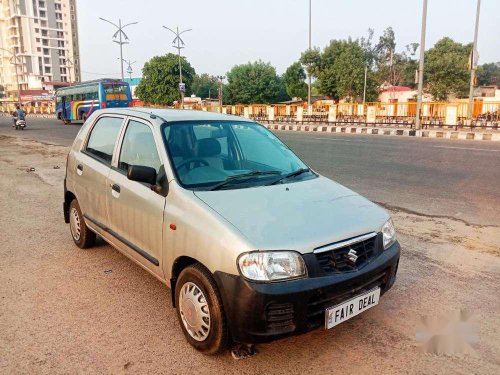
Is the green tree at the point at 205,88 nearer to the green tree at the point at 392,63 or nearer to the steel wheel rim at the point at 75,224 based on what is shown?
the green tree at the point at 392,63

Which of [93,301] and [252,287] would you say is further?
[93,301]

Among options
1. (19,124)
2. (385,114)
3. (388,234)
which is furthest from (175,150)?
(19,124)

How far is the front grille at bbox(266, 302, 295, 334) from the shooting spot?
7.39ft

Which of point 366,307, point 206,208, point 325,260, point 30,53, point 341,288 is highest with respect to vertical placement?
point 30,53

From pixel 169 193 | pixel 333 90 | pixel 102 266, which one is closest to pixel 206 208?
pixel 169 193

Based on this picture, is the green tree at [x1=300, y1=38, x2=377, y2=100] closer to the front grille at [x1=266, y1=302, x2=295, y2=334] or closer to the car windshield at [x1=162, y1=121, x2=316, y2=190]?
the car windshield at [x1=162, y1=121, x2=316, y2=190]

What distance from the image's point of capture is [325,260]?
94.0 inches

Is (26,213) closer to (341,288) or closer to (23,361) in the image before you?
(23,361)

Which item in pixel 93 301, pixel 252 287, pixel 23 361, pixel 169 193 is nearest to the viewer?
pixel 252 287

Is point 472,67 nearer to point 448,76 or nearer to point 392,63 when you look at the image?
point 448,76

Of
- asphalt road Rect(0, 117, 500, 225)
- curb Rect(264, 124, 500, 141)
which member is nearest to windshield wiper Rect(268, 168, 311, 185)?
asphalt road Rect(0, 117, 500, 225)

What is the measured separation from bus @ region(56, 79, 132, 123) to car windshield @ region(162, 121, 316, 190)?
25552 mm

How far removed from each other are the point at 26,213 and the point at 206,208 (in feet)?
15.0

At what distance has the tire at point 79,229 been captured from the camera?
14.3ft
